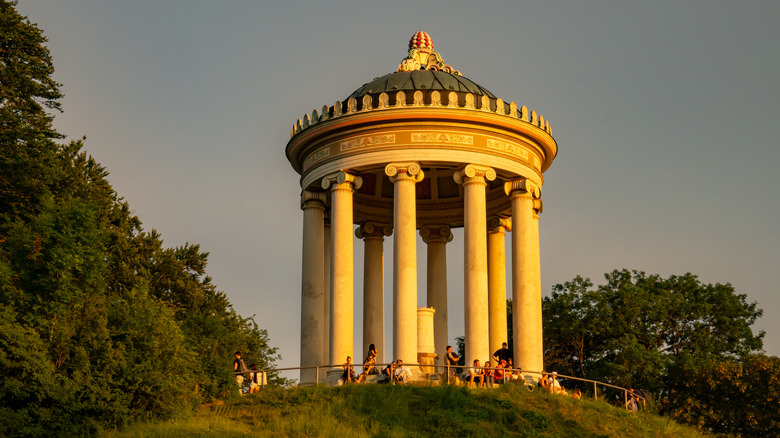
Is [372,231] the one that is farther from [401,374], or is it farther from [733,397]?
[733,397]

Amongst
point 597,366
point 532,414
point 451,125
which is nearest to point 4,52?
point 451,125

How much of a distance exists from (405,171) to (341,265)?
553 centimetres

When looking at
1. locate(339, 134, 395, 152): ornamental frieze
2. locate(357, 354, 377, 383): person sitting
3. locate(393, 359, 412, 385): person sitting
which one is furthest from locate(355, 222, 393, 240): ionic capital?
locate(393, 359, 412, 385): person sitting

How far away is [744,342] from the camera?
74.1 meters

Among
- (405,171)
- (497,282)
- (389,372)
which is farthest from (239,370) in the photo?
(497,282)

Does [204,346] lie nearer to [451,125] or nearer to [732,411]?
[451,125]

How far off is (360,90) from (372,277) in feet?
35.7

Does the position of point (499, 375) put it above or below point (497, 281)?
below

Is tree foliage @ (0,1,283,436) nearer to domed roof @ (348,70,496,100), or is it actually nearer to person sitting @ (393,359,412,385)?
person sitting @ (393,359,412,385)

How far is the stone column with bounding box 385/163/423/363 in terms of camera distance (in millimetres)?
50750

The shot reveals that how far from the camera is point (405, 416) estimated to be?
42.7m

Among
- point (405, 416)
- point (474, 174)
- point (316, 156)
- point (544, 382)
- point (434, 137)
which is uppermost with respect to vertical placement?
point (434, 137)

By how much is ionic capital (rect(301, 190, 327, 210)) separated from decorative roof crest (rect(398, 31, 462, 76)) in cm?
882

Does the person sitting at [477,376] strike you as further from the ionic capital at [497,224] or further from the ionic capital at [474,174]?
the ionic capital at [497,224]
